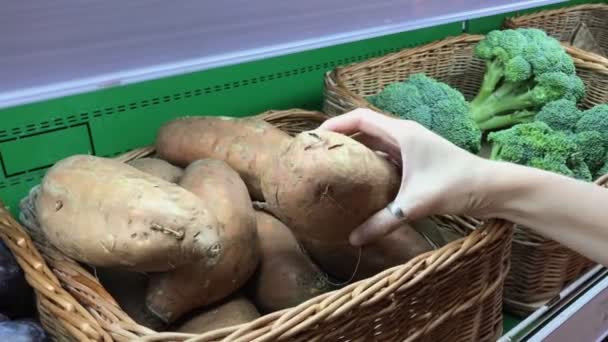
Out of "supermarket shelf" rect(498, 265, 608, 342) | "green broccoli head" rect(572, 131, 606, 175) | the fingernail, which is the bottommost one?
"supermarket shelf" rect(498, 265, 608, 342)

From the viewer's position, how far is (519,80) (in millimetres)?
1391

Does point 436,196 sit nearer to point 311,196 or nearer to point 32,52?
point 311,196

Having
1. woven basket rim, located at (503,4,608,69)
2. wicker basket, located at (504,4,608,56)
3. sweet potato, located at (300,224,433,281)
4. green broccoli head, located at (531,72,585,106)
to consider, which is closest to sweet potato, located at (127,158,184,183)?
sweet potato, located at (300,224,433,281)

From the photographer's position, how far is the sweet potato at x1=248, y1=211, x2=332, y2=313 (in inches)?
31.6

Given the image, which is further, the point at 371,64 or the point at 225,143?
the point at 371,64

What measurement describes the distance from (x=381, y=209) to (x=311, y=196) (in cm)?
11

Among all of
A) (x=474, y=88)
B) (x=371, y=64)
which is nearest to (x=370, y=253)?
(x=371, y=64)

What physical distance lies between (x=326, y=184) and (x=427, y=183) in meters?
0.14

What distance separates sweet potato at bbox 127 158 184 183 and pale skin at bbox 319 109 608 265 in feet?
1.03

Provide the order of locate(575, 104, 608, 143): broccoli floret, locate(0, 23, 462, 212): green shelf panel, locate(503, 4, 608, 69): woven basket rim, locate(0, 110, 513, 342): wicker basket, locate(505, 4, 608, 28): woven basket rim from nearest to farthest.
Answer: locate(0, 110, 513, 342): wicker basket → locate(0, 23, 462, 212): green shelf panel → locate(575, 104, 608, 143): broccoli floret → locate(503, 4, 608, 69): woven basket rim → locate(505, 4, 608, 28): woven basket rim

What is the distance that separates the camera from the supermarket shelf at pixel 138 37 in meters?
0.50

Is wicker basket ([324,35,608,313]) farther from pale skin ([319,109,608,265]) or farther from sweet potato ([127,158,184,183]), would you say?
sweet potato ([127,158,184,183])

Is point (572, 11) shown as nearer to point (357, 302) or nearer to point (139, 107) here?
point (139, 107)

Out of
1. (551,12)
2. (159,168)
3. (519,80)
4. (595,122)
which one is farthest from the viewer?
(551,12)
